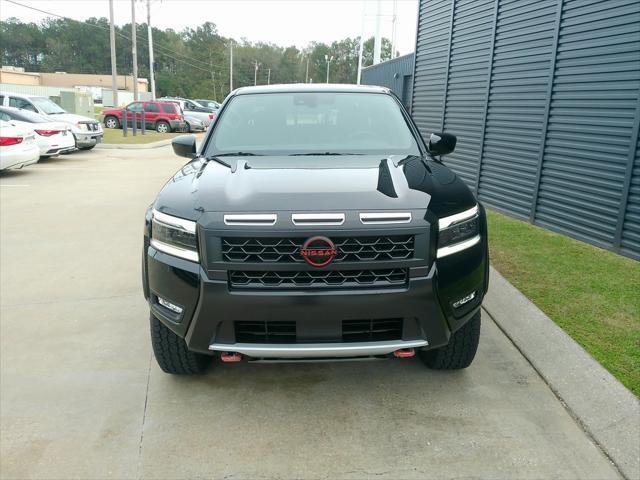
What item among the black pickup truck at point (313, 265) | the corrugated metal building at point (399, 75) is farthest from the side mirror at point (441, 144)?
the corrugated metal building at point (399, 75)

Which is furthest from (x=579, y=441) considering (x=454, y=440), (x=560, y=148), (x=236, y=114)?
(x=560, y=148)

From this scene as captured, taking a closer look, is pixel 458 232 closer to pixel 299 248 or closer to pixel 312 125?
pixel 299 248

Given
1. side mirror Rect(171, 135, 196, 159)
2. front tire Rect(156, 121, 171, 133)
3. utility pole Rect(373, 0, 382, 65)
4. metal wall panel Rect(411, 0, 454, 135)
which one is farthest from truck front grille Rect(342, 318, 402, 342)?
front tire Rect(156, 121, 171, 133)

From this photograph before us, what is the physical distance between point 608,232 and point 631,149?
0.92 m

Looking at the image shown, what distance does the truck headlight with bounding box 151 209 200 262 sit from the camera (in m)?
2.58

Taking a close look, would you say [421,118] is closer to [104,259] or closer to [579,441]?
[104,259]

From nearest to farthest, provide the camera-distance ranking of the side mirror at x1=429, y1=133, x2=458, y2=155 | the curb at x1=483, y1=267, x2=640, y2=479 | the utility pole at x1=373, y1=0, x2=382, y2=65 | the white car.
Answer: the curb at x1=483, y1=267, x2=640, y2=479 < the side mirror at x1=429, y1=133, x2=458, y2=155 < the white car < the utility pole at x1=373, y1=0, x2=382, y2=65

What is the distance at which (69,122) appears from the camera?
16.4 metres

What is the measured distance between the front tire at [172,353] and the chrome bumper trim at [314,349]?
0.48m

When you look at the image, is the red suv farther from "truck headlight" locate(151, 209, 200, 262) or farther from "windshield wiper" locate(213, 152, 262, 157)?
"truck headlight" locate(151, 209, 200, 262)

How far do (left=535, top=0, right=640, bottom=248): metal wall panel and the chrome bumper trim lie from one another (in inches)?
168

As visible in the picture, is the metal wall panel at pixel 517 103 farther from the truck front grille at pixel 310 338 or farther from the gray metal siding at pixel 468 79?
the truck front grille at pixel 310 338


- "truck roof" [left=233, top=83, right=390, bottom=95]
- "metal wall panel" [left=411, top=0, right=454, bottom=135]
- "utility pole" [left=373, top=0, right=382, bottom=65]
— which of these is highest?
"utility pole" [left=373, top=0, right=382, bottom=65]

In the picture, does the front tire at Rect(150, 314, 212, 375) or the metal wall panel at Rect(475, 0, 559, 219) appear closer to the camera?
the front tire at Rect(150, 314, 212, 375)
